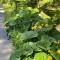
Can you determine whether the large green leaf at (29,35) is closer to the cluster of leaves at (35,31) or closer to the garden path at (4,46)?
the cluster of leaves at (35,31)

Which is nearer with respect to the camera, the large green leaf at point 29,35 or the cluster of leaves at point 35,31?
the cluster of leaves at point 35,31

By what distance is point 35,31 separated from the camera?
17.6ft

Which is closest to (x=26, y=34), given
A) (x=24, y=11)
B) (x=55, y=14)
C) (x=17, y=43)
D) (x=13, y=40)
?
(x=17, y=43)

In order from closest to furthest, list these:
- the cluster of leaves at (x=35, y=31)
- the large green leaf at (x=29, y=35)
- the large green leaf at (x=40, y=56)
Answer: the large green leaf at (x=40, y=56) → the cluster of leaves at (x=35, y=31) → the large green leaf at (x=29, y=35)

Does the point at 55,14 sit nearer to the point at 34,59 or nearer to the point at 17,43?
the point at 17,43

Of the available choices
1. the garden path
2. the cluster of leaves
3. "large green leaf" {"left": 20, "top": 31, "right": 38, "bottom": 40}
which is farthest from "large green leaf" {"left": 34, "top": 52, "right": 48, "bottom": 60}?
the garden path

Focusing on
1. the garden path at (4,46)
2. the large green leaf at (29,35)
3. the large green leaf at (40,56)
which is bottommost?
the garden path at (4,46)

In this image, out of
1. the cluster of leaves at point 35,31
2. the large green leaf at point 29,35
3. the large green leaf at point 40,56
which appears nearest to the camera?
the large green leaf at point 40,56

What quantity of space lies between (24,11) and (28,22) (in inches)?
29.2

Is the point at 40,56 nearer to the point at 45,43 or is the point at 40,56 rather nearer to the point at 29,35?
the point at 45,43

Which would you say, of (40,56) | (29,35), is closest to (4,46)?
(29,35)

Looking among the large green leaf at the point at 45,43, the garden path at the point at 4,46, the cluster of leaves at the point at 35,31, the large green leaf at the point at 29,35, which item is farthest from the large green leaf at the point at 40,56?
the garden path at the point at 4,46

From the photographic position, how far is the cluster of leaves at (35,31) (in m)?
4.67

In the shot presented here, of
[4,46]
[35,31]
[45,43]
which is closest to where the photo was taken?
[45,43]
